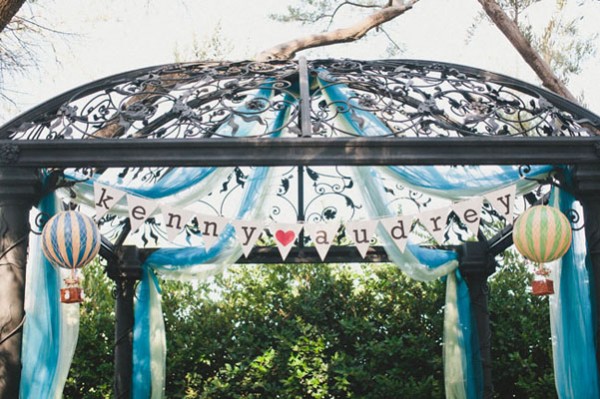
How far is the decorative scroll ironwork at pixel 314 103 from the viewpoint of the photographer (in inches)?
169

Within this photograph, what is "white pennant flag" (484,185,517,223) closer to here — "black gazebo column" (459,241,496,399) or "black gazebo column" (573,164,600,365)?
"black gazebo column" (573,164,600,365)

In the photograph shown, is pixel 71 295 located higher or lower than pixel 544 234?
lower

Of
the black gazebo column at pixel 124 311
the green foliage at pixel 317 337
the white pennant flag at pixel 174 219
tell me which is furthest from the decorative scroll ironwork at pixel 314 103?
the green foliage at pixel 317 337

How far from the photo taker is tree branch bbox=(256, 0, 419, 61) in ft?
25.2

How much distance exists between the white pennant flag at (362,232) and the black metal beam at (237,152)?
0.59m

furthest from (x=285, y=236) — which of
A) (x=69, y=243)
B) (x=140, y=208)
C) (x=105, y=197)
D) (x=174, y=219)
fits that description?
(x=69, y=243)

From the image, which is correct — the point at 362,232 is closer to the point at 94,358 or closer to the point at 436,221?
the point at 436,221

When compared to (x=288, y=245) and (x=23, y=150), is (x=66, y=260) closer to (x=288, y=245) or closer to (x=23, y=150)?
(x=23, y=150)

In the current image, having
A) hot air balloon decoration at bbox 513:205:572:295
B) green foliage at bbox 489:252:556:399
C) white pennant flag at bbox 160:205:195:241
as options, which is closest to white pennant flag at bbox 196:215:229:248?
white pennant flag at bbox 160:205:195:241

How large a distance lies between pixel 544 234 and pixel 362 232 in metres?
1.02

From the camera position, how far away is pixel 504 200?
4449mm

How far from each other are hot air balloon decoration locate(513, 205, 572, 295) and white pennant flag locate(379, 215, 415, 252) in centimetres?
63

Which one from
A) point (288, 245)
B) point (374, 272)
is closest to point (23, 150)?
point (288, 245)

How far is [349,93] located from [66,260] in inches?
75.2
